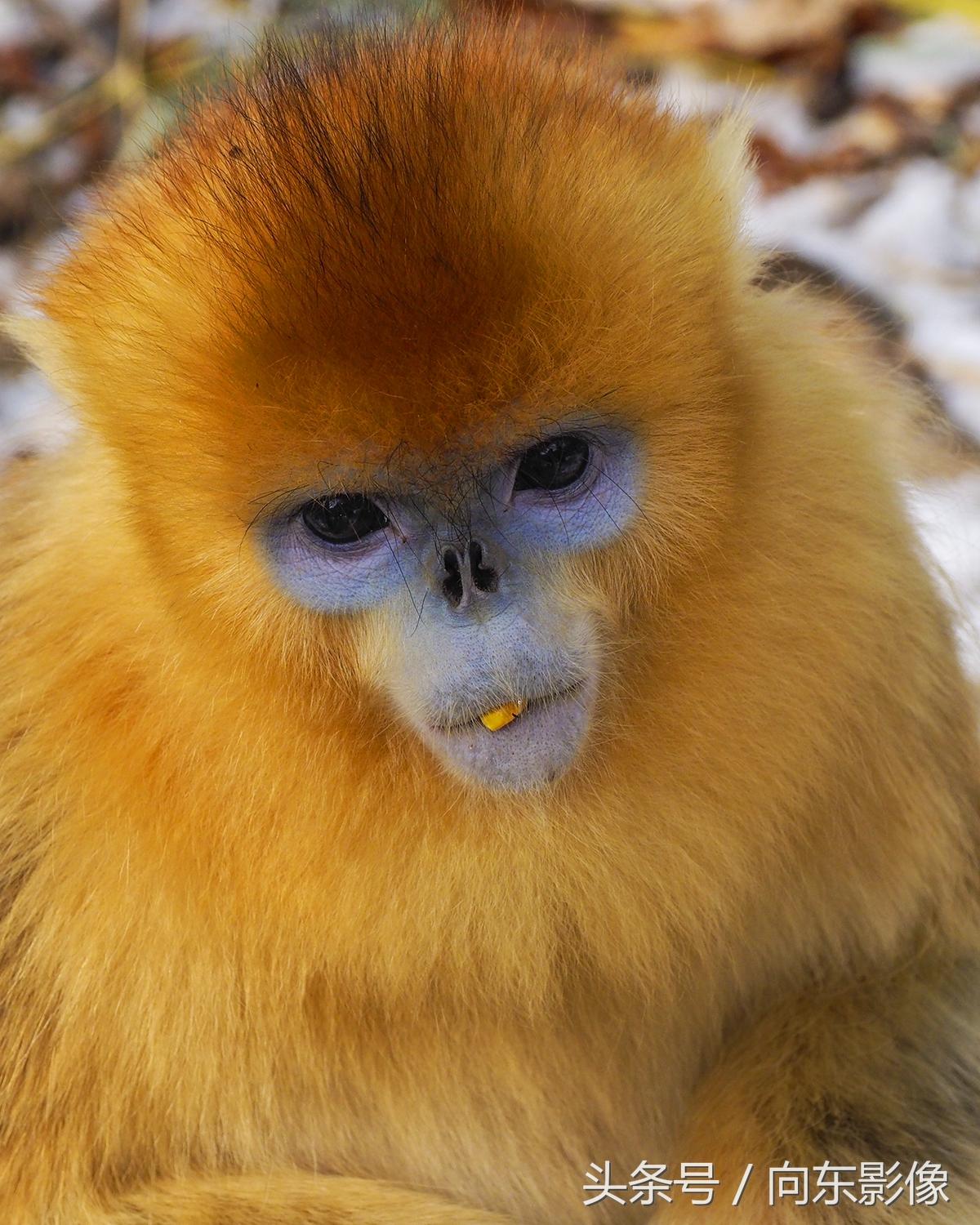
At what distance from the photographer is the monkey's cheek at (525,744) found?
6.79 feet

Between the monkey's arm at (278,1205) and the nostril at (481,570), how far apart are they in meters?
1.12

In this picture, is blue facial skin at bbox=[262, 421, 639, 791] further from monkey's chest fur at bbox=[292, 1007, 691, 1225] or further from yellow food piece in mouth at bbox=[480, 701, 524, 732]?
monkey's chest fur at bbox=[292, 1007, 691, 1225]

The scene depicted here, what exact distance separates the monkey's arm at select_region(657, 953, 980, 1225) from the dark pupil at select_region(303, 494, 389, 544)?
1200mm

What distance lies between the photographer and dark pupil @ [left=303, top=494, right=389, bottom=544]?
206 cm

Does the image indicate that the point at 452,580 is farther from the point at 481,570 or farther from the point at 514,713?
the point at 514,713

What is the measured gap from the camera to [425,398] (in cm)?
199

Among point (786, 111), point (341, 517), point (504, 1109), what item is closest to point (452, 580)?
point (341, 517)

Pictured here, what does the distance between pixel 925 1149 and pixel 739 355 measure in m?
1.33

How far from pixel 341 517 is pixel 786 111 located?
345cm

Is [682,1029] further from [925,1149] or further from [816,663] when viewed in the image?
[816,663]

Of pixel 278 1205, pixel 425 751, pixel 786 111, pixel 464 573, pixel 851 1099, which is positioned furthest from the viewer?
pixel 786 111

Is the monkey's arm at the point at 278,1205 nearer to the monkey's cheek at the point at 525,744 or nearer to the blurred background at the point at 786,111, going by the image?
the monkey's cheek at the point at 525,744

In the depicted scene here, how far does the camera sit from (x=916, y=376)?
4199 mm

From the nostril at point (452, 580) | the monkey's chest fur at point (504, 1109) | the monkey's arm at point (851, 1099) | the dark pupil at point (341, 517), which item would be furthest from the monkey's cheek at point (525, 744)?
the monkey's arm at point (851, 1099)
